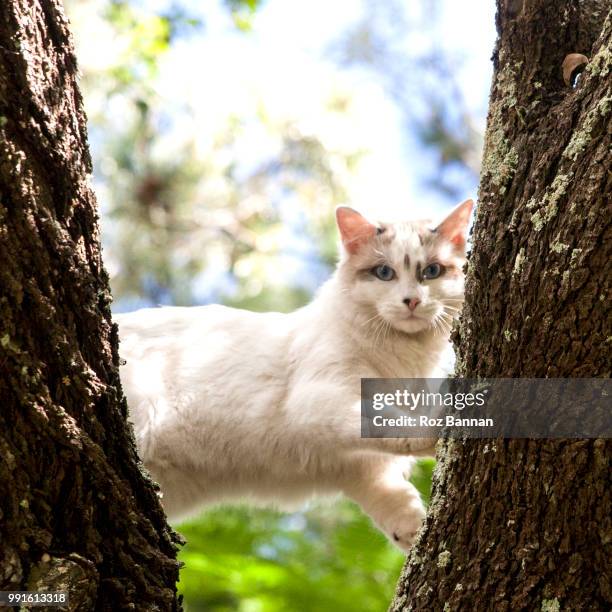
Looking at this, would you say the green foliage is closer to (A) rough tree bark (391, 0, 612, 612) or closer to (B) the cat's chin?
(B) the cat's chin

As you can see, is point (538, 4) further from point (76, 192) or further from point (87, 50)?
point (87, 50)

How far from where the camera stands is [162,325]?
4.16 metres

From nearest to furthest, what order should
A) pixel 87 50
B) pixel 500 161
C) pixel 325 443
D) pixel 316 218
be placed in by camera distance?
pixel 500 161, pixel 325 443, pixel 87 50, pixel 316 218

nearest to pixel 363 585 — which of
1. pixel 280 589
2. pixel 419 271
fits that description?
pixel 280 589

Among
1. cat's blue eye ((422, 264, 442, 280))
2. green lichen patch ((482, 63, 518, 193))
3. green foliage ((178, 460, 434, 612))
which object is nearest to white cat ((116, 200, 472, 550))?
cat's blue eye ((422, 264, 442, 280))

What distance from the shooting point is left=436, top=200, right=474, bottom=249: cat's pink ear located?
407 centimetres

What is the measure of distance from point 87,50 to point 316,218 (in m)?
2.75

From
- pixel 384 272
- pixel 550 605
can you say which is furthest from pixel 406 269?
pixel 550 605

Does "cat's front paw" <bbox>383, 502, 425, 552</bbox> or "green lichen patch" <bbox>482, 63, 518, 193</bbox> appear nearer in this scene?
"green lichen patch" <bbox>482, 63, 518, 193</bbox>

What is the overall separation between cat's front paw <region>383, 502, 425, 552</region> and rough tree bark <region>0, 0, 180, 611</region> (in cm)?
162

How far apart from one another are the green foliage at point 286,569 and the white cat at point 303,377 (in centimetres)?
45

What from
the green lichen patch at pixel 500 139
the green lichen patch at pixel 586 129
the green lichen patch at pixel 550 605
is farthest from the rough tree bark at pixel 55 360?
the green lichen patch at pixel 586 129

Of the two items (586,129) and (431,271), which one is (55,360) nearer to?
(586,129)

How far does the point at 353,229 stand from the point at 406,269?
0.38 meters
